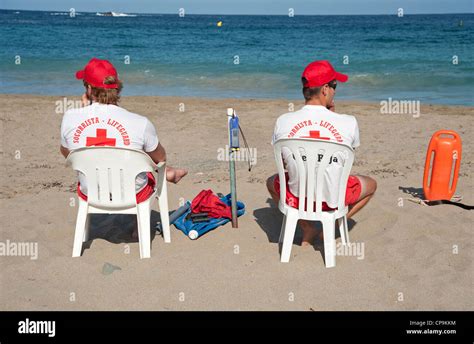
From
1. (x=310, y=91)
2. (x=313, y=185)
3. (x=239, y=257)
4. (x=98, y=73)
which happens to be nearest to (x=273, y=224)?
(x=239, y=257)

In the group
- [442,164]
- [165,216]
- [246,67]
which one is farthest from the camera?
[246,67]

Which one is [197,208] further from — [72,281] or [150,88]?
[150,88]

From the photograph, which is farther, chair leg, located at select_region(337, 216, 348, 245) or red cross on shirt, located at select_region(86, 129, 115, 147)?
chair leg, located at select_region(337, 216, 348, 245)

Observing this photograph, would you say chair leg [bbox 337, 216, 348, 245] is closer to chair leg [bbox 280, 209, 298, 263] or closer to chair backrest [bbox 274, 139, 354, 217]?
chair backrest [bbox 274, 139, 354, 217]

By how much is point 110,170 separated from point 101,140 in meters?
0.22

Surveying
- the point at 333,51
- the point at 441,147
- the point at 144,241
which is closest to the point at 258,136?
the point at 441,147

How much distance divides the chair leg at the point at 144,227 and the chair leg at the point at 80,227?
1.30 ft

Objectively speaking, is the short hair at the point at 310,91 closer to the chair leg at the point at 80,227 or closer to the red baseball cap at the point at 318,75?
the red baseball cap at the point at 318,75

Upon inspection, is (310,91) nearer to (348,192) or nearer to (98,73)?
(348,192)

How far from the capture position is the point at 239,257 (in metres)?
4.29

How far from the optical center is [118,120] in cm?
388

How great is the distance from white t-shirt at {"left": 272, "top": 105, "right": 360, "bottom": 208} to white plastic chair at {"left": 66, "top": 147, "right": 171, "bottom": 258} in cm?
99

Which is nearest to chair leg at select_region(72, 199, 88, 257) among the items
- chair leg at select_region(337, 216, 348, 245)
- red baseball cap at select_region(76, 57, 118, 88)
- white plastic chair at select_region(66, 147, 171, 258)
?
white plastic chair at select_region(66, 147, 171, 258)

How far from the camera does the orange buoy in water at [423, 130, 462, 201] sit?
523 cm
